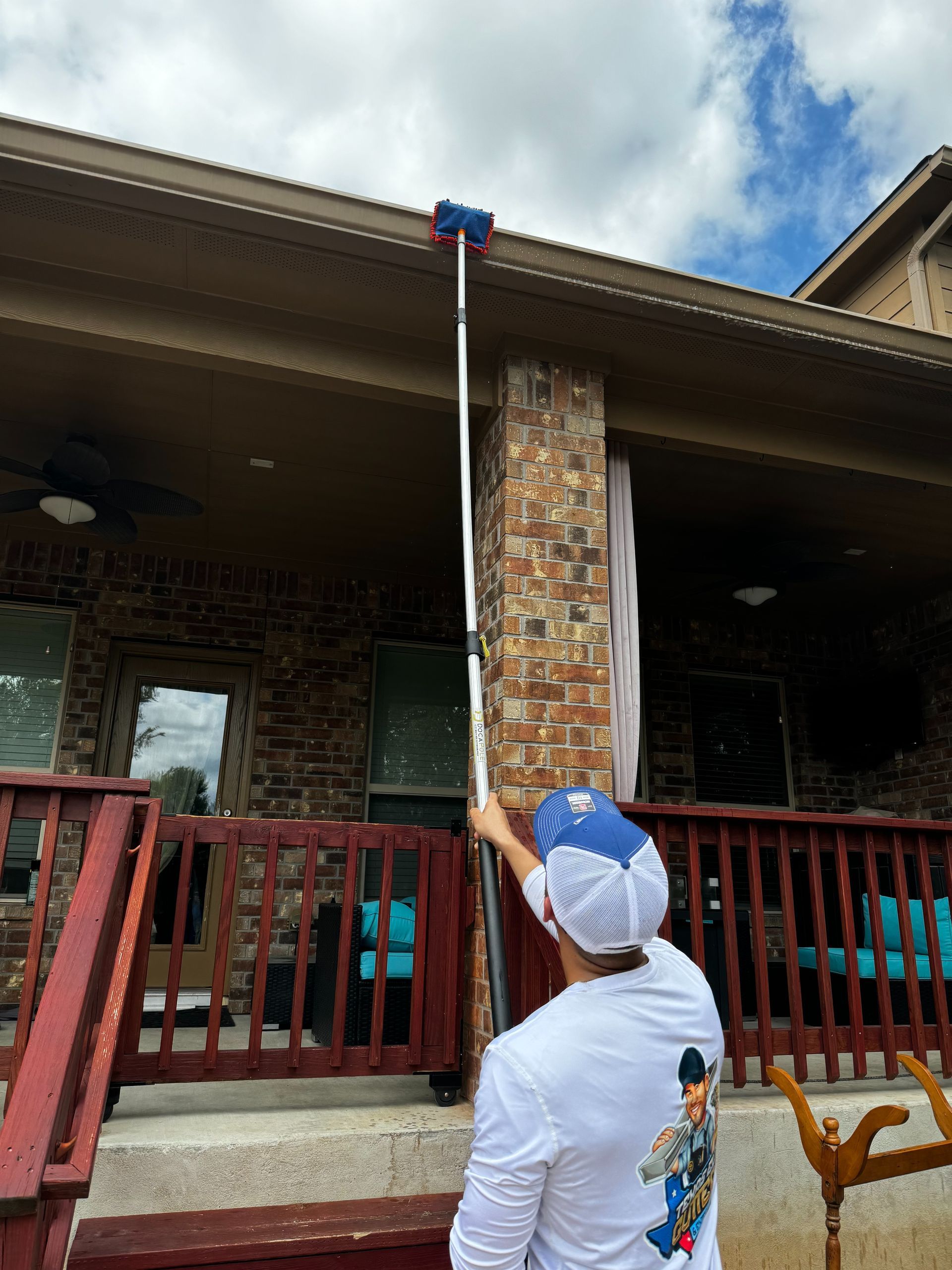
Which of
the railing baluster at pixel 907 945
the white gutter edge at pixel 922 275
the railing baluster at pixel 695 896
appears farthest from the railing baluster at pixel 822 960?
the white gutter edge at pixel 922 275

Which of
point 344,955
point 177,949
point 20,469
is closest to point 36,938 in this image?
point 177,949

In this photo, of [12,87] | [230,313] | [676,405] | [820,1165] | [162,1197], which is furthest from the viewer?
[12,87]

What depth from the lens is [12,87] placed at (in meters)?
8.09

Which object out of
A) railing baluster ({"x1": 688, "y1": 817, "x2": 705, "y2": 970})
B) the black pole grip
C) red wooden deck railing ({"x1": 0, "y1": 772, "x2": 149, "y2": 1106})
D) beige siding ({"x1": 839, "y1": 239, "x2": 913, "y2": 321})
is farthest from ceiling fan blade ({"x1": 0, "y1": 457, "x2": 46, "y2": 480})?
beige siding ({"x1": 839, "y1": 239, "x2": 913, "y2": 321})

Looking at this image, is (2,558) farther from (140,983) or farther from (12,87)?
(12,87)

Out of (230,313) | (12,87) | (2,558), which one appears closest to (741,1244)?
(230,313)

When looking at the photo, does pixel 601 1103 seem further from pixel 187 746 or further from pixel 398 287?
pixel 187 746

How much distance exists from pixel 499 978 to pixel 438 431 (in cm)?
260

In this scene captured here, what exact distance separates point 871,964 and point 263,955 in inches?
105

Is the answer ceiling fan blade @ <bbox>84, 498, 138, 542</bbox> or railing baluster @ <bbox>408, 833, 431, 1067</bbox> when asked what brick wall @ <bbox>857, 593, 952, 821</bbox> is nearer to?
railing baluster @ <bbox>408, 833, 431, 1067</bbox>

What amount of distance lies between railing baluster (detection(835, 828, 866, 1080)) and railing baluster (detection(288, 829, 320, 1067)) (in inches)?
66.4

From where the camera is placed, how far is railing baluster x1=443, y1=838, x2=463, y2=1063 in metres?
2.70

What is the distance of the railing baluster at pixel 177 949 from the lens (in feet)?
7.80

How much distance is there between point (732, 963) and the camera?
2.68 meters
